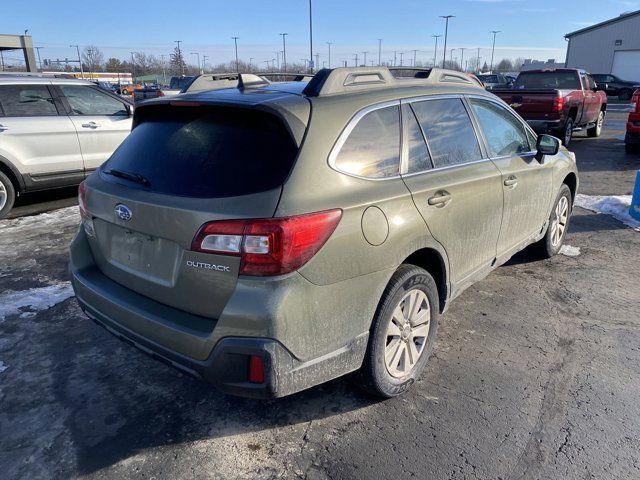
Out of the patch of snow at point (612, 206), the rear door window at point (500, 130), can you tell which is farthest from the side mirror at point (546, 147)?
the patch of snow at point (612, 206)

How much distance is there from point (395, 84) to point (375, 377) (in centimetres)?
177

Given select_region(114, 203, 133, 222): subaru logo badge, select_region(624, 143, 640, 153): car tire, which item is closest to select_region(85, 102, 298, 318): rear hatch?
select_region(114, 203, 133, 222): subaru logo badge

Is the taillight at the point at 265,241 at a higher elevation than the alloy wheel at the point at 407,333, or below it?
higher

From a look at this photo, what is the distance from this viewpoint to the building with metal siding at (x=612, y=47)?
45844 mm

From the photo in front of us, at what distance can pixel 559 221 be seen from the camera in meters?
5.34

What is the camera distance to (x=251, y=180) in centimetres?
235

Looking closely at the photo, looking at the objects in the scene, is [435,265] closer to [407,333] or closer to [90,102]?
[407,333]

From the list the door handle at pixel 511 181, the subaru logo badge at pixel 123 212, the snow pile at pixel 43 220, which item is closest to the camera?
the subaru logo badge at pixel 123 212

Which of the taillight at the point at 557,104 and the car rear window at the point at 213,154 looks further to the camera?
the taillight at the point at 557,104

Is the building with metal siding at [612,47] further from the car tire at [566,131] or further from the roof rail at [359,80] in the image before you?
the roof rail at [359,80]

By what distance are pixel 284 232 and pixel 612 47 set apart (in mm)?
56706

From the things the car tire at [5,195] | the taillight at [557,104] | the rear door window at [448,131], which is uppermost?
the rear door window at [448,131]

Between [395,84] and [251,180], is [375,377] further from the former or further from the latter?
[395,84]

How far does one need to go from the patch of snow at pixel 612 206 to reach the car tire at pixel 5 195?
819 centimetres
